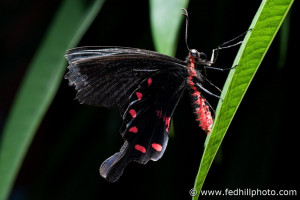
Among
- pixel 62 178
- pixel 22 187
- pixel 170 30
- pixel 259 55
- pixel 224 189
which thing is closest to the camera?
pixel 259 55

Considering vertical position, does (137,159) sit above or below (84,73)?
below

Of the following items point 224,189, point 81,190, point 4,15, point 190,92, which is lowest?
point 224,189

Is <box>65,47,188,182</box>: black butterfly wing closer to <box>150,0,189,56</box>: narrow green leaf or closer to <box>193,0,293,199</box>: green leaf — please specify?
<box>150,0,189,56</box>: narrow green leaf

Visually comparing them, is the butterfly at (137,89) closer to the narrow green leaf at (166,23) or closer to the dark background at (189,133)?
the narrow green leaf at (166,23)

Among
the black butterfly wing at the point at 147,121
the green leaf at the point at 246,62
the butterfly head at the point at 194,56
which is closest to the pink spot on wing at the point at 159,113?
the black butterfly wing at the point at 147,121

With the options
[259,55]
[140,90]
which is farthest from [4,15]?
[259,55]

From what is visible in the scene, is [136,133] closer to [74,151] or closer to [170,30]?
[170,30]

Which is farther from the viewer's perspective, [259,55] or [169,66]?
[169,66]
